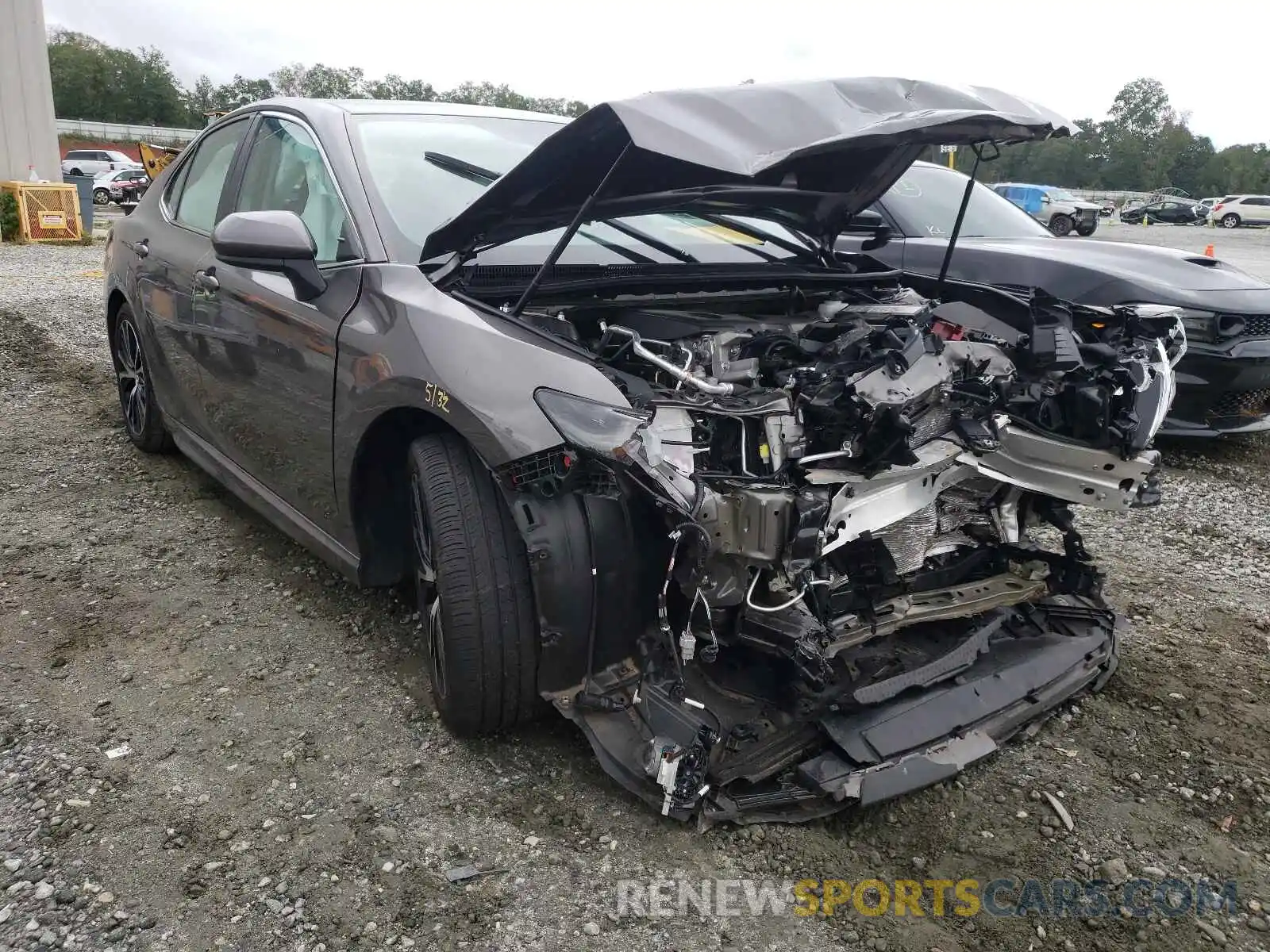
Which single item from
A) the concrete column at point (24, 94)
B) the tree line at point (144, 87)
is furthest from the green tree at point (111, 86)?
the concrete column at point (24, 94)

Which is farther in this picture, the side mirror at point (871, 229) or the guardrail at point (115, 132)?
the guardrail at point (115, 132)

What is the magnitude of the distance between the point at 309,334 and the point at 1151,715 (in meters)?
2.84

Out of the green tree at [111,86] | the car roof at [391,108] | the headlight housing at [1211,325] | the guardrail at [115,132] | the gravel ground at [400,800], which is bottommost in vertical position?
the gravel ground at [400,800]

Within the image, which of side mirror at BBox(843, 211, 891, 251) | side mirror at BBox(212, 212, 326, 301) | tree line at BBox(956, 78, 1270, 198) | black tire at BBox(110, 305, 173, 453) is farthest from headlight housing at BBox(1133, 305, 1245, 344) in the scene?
tree line at BBox(956, 78, 1270, 198)

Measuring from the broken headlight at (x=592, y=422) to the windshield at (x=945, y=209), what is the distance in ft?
15.3

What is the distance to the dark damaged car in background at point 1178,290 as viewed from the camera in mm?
5176

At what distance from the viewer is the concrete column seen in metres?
15.7

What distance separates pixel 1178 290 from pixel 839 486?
4.29 meters

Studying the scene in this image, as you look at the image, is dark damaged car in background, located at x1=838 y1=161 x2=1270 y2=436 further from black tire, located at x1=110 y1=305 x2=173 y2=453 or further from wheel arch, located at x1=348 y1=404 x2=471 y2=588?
black tire, located at x1=110 y1=305 x2=173 y2=453

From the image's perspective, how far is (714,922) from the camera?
6.48 ft

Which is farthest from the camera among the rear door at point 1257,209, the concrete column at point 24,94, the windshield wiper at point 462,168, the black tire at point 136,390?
the rear door at point 1257,209

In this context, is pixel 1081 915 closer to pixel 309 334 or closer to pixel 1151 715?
pixel 1151 715

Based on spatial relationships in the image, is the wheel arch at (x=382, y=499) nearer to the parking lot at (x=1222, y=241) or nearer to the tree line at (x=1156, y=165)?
the parking lot at (x=1222, y=241)

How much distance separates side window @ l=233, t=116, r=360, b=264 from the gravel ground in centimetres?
133
